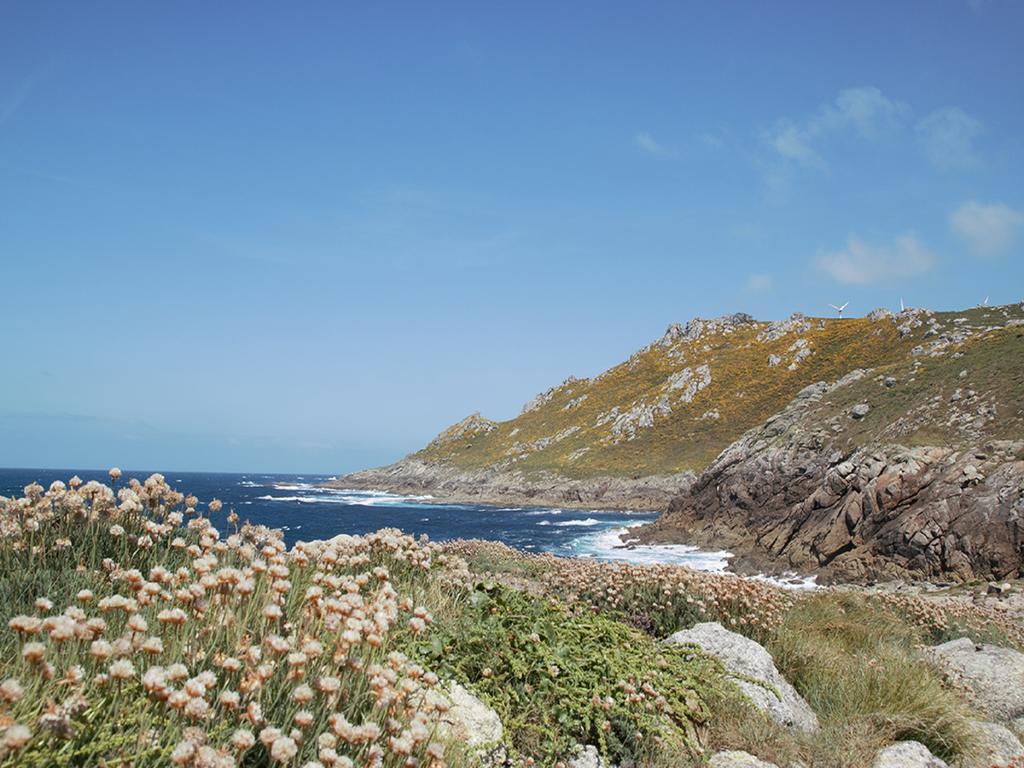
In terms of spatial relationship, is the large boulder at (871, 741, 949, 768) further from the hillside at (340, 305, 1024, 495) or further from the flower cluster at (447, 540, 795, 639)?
the hillside at (340, 305, 1024, 495)

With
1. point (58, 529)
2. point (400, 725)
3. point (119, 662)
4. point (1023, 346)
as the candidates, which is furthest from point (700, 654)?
point (1023, 346)

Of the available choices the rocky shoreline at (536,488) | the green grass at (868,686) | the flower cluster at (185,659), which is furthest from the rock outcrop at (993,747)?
the rocky shoreline at (536,488)

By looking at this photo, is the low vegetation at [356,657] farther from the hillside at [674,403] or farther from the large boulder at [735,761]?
the hillside at [674,403]

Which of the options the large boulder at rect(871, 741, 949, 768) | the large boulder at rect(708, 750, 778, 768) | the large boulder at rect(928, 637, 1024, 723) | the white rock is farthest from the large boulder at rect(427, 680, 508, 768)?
the large boulder at rect(928, 637, 1024, 723)

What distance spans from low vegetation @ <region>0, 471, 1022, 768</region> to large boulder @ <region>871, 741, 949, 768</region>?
176 millimetres

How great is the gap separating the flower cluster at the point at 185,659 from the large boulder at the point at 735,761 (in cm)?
244

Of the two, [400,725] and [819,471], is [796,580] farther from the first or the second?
[400,725]

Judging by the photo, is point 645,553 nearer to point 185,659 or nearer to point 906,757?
point 906,757

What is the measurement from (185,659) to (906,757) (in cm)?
554

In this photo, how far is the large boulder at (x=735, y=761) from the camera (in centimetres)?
492

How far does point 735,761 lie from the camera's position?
500cm

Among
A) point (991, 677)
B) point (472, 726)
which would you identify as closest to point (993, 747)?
point (991, 677)

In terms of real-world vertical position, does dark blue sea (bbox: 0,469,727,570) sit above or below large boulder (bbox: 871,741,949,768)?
below

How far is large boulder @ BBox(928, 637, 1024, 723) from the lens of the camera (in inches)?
301
